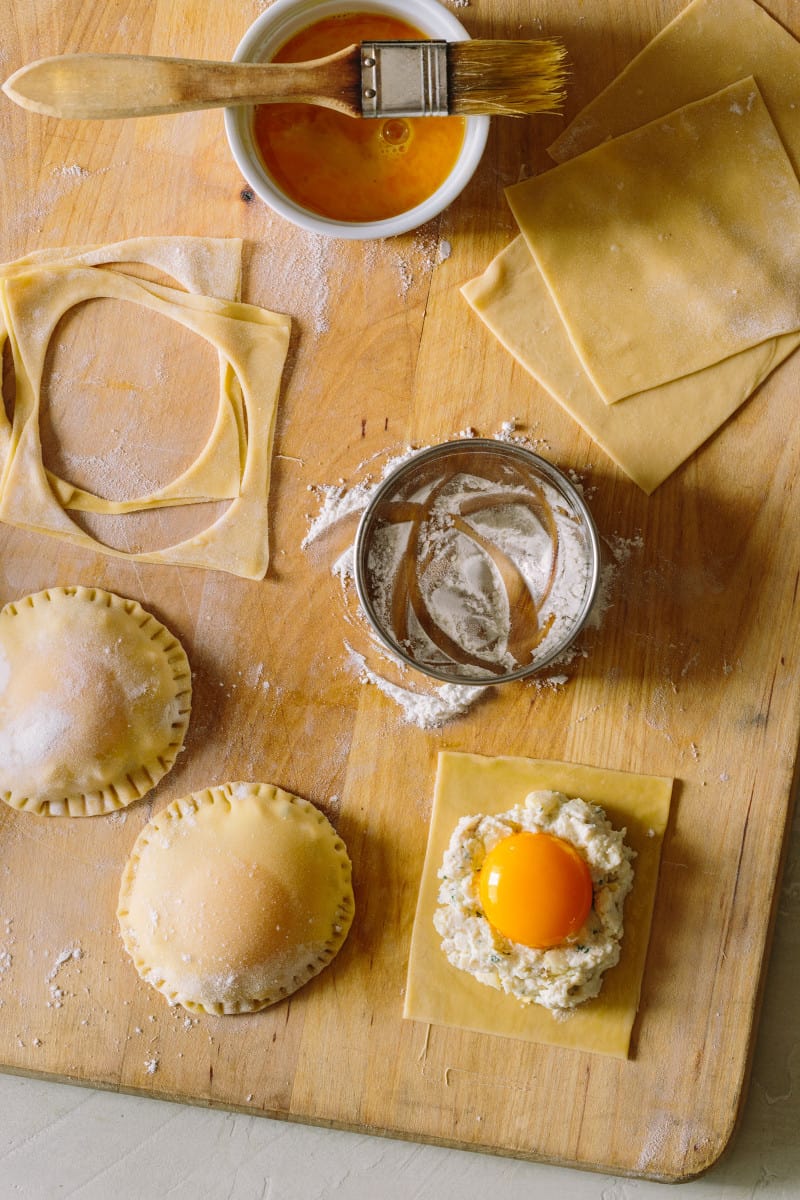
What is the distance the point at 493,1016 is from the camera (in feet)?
4.49

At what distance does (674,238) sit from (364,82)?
1.54 feet

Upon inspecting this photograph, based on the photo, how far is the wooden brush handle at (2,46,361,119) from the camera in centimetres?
115

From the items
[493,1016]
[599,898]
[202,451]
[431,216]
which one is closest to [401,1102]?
[493,1016]

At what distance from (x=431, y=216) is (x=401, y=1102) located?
121 cm

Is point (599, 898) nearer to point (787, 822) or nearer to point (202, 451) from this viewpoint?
point (787, 822)

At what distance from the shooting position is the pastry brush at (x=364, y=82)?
3.85ft

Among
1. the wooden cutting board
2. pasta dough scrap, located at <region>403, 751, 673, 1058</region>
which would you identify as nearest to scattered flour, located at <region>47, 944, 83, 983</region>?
the wooden cutting board

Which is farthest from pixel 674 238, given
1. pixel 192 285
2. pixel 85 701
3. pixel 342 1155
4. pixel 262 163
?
pixel 342 1155

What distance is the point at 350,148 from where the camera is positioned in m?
1.32

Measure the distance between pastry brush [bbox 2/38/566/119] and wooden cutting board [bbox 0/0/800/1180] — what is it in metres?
0.16

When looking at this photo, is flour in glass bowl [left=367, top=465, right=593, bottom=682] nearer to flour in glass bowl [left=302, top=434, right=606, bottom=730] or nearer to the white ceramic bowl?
flour in glass bowl [left=302, top=434, right=606, bottom=730]

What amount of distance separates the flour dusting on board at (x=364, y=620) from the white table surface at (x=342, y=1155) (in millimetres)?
515

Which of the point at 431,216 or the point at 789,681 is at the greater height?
the point at 431,216

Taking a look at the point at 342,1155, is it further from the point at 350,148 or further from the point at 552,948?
the point at 350,148
